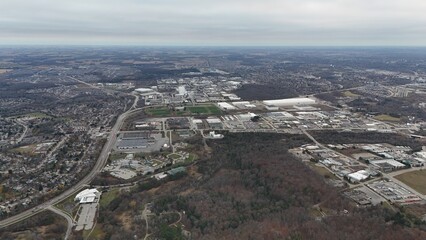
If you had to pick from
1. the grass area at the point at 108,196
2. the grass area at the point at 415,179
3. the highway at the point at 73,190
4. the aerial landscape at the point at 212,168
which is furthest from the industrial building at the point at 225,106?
the grass area at the point at 108,196

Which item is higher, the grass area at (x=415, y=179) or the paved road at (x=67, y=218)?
the grass area at (x=415, y=179)

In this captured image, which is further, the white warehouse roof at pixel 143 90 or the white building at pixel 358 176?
the white warehouse roof at pixel 143 90

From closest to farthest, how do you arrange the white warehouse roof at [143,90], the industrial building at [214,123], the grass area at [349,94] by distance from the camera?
the industrial building at [214,123] → the grass area at [349,94] → the white warehouse roof at [143,90]

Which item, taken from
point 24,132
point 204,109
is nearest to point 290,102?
point 204,109

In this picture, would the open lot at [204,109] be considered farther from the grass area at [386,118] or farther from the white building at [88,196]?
the white building at [88,196]

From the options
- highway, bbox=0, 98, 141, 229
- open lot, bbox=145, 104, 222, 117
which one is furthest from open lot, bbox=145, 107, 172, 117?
highway, bbox=0, 98, 141, 229

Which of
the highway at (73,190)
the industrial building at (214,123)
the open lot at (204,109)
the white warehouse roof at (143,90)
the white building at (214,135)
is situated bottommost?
the highway at (73,190)

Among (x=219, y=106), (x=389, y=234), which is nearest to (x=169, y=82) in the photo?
(x=219, y=106)

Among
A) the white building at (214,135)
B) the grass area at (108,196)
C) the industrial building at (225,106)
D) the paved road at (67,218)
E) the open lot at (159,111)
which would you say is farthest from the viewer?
the industrial building at (225,106)
